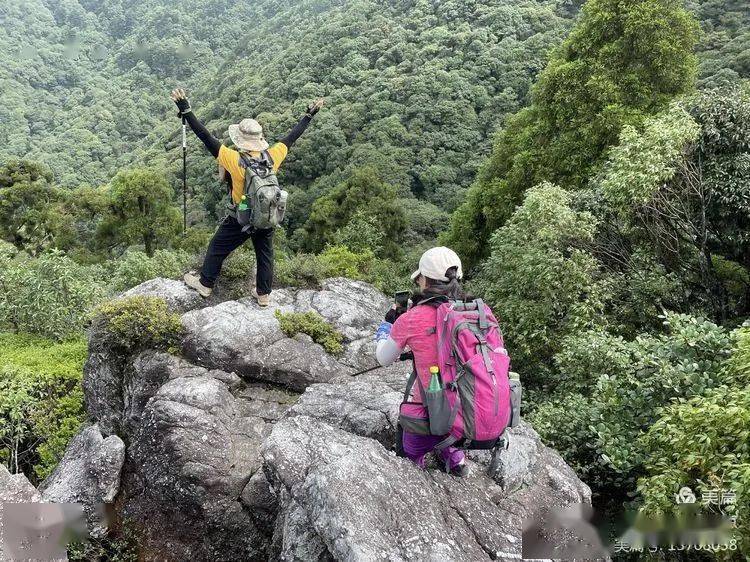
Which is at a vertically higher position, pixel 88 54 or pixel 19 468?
pixel 88 54

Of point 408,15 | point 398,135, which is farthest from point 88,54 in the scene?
point 398,135

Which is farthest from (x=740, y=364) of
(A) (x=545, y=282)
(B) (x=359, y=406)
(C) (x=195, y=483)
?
(C) (x=195, y=483)

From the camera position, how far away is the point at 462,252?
68.4 feet

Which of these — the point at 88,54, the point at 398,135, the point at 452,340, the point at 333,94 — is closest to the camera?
the point at 452,340

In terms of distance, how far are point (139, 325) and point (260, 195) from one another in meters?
2.61

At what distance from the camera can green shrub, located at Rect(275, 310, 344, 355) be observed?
8055 mm

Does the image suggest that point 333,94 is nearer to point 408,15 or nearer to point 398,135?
point 398,135

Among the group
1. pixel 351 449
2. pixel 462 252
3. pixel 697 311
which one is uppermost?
pixel 351 449

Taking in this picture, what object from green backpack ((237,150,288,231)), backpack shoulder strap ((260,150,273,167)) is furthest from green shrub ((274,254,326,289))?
backpack shoulder strap ((260,150,273,167))

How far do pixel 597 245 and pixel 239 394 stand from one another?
8.78m

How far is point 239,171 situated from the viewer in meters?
7.11

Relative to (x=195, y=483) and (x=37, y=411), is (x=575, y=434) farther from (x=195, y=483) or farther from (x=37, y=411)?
(x=37, y=411)

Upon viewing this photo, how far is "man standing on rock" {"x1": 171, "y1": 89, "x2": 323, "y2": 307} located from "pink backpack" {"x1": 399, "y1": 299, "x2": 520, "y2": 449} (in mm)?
4111

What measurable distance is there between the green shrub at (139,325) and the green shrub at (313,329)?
5.12ft
